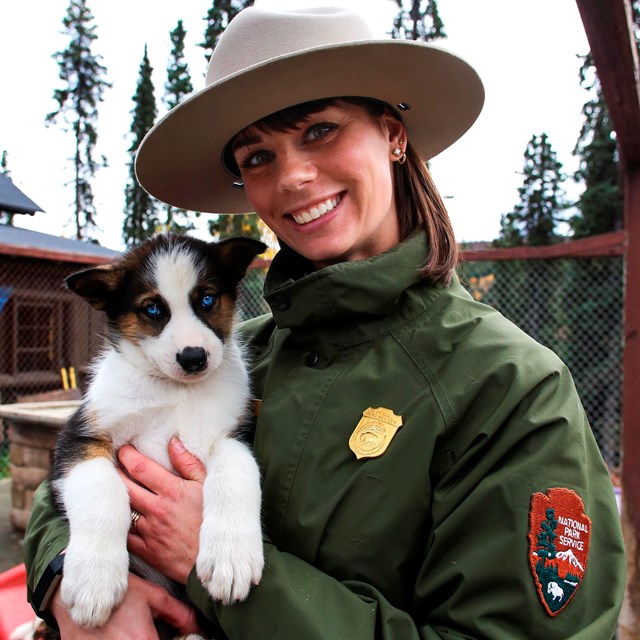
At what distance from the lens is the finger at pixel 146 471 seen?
5.66 feet

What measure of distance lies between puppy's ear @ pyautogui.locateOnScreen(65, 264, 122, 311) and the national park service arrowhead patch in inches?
68.0

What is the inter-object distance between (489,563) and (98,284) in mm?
1746

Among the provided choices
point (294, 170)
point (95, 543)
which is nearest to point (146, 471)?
point (95, 543)

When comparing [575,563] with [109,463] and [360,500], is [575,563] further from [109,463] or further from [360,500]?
[109,463]

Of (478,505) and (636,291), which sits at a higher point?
(636,291)

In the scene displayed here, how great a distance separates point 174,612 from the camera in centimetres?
163

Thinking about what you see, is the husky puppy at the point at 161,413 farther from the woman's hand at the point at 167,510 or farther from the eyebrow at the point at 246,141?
the eyebrow at the point at 246,141

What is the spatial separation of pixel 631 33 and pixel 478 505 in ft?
6.15

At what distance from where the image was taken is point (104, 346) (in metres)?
2.45

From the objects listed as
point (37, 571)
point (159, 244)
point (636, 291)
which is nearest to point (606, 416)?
point (636, 291)

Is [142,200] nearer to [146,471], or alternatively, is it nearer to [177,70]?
[177,70]

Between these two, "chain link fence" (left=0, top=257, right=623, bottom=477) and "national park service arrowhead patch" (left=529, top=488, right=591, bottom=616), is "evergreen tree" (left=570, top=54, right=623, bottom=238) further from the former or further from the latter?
"national park service arrowhead patch" (left=529, top=488, right=591, bottom=616)

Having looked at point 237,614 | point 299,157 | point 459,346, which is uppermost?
point 299,157

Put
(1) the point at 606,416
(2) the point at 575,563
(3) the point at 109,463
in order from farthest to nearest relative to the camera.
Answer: (1) the point at 606,416 → (3) the point at 109,463 → (2) the point at 575,563
